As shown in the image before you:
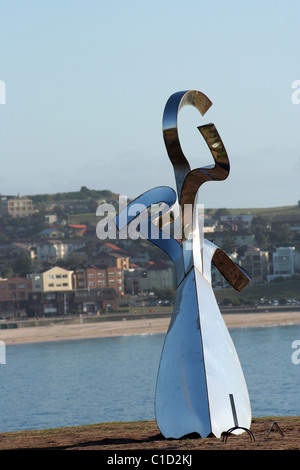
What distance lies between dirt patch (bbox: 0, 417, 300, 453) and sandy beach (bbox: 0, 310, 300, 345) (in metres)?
55.1

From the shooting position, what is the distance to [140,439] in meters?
15.8

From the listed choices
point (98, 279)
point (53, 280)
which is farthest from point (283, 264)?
point (53, 280)

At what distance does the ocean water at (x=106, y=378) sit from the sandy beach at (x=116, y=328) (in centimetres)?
174

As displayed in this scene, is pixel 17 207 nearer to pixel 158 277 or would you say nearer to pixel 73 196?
pixel 73 196

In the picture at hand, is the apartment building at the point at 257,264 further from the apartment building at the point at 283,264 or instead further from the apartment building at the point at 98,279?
the apartment building at the point at 98,279

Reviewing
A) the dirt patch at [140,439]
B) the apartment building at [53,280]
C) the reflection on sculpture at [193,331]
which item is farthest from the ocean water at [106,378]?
the apartment building at [53,280]

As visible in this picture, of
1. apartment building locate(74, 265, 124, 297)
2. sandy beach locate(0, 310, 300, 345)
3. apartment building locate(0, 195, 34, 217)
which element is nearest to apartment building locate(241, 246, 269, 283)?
apartment building locate(74, 265, 124, 297)

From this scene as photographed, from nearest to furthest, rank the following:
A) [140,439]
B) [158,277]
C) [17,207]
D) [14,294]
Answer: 1. [140,439]
2. [14,294]
3. [158,277]
4. [17,207]

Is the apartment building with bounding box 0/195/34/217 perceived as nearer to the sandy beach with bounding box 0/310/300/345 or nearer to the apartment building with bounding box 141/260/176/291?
the apartment building with bounding box 141/260/176/291

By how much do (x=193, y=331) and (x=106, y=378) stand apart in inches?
1304

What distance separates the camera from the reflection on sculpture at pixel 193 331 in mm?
14594

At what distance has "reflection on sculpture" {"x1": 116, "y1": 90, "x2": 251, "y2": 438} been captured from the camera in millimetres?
14594
